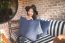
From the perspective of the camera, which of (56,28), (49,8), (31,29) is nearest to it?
(56,28)

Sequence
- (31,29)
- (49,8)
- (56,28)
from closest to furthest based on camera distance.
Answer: (56,28) < (31,29) < (49,8)

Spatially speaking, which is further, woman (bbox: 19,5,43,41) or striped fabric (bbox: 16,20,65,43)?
woman (bbox: 19,5,43,41)

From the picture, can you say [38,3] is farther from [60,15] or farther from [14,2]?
[14,2]

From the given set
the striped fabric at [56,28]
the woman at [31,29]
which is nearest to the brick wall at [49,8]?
the striped fabric at [56,28]

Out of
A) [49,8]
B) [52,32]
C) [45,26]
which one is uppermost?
[49,8]

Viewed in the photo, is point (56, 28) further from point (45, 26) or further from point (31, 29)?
point (31, 29)

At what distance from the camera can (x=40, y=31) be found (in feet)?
8.70

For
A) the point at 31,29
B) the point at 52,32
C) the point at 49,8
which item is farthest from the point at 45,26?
the point at 49,8

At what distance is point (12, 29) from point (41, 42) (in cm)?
114

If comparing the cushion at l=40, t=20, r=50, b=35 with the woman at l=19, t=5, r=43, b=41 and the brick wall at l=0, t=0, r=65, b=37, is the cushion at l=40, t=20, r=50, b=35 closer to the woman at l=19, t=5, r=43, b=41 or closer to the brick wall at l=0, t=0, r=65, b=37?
Result: the woman at l=19, t=5, r=43, b=41

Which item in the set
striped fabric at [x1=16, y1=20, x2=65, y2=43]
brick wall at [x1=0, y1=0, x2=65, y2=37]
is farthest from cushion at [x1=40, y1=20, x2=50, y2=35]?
brick wall at [x1=0, y1=0, x2=65, y2=37]

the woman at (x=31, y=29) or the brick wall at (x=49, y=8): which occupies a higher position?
the brick wall at (x=49, y=8)

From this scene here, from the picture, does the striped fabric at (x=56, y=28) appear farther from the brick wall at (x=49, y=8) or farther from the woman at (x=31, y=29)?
the brick wall at (x=49, y=8)

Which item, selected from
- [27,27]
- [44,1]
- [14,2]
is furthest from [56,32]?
[14,2]
